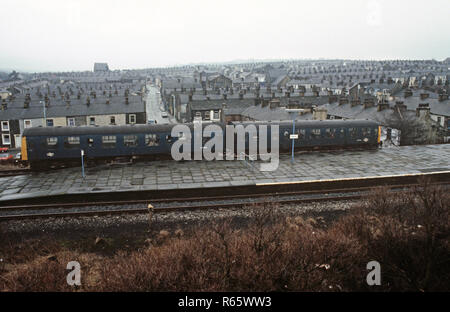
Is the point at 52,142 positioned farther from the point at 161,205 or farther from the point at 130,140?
the point at 161,205

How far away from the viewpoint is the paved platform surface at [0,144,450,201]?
20.4 m

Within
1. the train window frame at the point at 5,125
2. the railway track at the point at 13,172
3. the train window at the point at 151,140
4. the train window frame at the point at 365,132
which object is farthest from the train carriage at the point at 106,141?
the train window frame at the point at 5,125

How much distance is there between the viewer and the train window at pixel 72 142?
24312 mm

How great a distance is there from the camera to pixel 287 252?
10.4m

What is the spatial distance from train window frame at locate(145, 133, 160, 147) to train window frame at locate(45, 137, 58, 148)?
20.1 ft

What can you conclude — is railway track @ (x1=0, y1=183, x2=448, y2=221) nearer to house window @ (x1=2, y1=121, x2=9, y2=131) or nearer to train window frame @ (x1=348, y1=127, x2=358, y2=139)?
train window frame @ (x1=348, y1=127, x2=358, y2=139)

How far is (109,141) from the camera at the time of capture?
2502cm

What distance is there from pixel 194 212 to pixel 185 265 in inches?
310

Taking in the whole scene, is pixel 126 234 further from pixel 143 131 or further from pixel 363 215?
pixel 143 131

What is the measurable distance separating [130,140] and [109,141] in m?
1.45

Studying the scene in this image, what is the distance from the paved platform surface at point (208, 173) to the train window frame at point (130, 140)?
1.55m

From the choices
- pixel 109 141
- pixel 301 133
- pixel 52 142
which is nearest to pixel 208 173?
pixel 109 141

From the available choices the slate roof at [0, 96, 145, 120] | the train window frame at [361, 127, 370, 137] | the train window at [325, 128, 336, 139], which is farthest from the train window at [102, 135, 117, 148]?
the slate roof at [0, 96, 145, 120]
